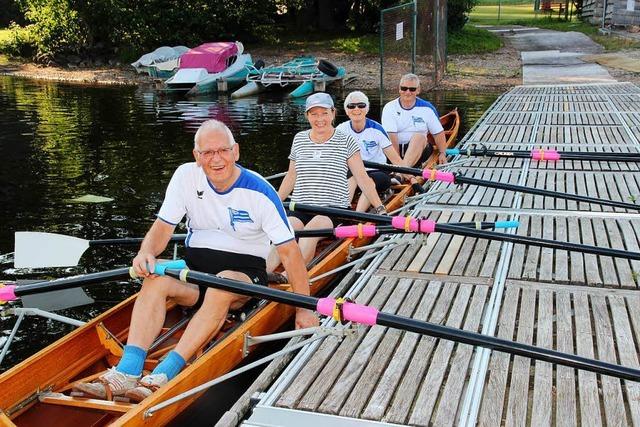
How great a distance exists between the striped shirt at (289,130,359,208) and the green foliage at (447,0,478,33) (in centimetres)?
2759

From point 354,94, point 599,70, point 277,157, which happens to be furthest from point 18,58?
point 354,94

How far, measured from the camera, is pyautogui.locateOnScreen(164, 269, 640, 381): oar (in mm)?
3941

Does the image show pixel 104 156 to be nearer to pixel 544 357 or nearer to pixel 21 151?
pixel 21 151

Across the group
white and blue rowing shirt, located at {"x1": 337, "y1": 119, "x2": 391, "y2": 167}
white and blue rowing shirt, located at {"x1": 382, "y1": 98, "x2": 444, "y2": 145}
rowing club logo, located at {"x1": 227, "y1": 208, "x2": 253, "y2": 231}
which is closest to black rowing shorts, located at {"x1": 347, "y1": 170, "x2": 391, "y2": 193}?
white and blue rowing shirt, located at {"x1": 337, "y1": 119, "x2": 391, "y2": 167}

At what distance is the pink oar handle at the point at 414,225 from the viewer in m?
6.34

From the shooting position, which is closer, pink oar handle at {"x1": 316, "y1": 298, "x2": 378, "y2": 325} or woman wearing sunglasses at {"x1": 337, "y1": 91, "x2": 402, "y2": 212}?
pink oar handle at {"x1": 316, "y1": 298, "x2": 378, "y2": 325}

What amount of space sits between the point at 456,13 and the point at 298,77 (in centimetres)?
1249

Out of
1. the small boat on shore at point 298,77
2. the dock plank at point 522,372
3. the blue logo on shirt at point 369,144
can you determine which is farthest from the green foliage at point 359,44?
the dock plank at point 522,372

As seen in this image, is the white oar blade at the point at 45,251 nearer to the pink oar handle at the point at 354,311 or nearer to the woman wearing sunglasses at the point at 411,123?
the pink oar handle at the point at 354,311

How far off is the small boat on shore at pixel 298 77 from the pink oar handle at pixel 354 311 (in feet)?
66.1

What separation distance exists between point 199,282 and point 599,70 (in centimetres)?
2348

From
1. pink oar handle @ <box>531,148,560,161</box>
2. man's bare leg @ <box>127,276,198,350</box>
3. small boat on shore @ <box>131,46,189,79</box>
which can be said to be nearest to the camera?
man's bare leg @ <box>127,276,198,350</box>

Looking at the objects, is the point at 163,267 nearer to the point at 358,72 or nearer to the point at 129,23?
the point at 358,72

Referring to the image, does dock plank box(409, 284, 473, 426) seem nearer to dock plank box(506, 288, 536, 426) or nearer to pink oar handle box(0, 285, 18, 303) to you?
dock plank box(506, 288, 536, 426)
